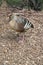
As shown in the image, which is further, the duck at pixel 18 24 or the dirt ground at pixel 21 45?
the duck at pixel 18 24

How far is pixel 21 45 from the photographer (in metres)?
7.44

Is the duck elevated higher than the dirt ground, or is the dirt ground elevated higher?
the duck

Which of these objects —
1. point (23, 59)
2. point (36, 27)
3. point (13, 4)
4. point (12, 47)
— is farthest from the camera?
point (13, 4)

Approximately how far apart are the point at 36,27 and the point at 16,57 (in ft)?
6.47

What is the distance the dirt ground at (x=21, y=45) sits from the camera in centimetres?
668

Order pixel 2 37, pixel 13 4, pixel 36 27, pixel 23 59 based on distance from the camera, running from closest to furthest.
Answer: pixel 23 59 < pixel 2 37 < pixel 36 27 < pixel 13 4

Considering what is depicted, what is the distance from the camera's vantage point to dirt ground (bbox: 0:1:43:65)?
6.68 meters

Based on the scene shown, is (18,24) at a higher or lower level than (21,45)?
higher

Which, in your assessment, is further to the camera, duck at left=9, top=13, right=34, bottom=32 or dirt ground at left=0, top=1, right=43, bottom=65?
duck at left=9, top=13, right=34, bottom=32

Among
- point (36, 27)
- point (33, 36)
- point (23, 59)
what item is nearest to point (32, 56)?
point (23, 59)

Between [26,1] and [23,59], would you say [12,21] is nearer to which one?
[23,59]

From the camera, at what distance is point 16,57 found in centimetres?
680

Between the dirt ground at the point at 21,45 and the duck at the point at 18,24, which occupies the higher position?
the duck at the point at 18,24

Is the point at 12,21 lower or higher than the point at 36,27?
higher
